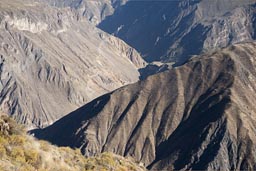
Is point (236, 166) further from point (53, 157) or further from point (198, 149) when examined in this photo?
point (53, 157)

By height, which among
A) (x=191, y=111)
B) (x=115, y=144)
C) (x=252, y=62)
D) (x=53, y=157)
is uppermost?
(x=53, y=157)

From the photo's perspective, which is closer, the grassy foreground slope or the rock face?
the grassy foreground slope

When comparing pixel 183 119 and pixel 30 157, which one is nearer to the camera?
pixel 30 157

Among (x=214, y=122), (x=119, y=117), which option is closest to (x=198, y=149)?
(x=214, y=122)

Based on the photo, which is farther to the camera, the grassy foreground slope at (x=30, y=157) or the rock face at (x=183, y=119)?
the rock face at (x=183, y=119)

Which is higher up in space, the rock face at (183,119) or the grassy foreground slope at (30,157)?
the grassy foreground slope at (30,157)
